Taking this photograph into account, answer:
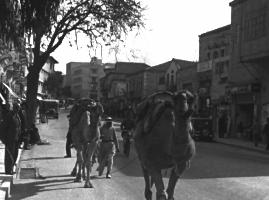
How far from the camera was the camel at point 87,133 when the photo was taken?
1289 cm

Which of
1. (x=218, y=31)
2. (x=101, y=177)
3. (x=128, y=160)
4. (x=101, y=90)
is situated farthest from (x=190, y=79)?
(x=101, y=90)

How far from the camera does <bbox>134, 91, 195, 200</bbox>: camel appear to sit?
6.65 meters

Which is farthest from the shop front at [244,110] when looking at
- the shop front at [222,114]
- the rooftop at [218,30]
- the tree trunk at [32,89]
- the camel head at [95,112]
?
the camel head at [95,112]

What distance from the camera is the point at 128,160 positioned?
1969 centimetres

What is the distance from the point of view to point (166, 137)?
6.79m

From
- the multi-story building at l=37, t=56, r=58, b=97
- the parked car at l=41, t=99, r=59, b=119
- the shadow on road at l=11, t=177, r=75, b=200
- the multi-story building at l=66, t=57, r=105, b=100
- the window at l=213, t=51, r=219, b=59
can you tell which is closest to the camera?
the shadow on road at l=11, t=177, r=75, b=200

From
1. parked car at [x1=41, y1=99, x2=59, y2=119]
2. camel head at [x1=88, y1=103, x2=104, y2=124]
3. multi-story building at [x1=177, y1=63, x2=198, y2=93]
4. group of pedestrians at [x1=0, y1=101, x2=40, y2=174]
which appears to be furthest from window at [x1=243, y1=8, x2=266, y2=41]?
parked car at [x1=41, y1=99, x2=59, y2=119]

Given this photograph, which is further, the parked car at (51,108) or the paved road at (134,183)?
the parked car at (51,108)

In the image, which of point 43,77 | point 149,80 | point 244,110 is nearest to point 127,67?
point 43,77

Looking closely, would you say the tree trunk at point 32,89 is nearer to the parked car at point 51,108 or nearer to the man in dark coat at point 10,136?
the man in dark coat at point 10,136

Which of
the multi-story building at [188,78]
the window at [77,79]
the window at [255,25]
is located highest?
the window at [77,79]

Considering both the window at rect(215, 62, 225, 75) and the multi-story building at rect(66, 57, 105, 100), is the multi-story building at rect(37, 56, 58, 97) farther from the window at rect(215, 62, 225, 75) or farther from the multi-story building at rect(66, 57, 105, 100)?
the window at rect(215, 62, 225, 75)

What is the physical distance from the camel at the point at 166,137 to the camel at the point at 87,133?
573 cm

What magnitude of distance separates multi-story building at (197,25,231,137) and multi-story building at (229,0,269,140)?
202cm
